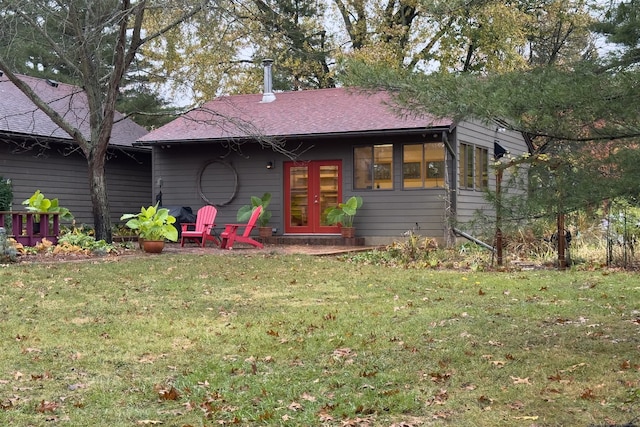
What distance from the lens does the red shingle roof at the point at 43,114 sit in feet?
49.6

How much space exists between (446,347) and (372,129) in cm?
960

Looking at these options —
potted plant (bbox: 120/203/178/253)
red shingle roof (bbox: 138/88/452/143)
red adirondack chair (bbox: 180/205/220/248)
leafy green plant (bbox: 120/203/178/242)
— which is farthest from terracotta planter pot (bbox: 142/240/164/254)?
red shingle roof (bbox: 138/88/452/143)

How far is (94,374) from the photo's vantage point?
436 cm

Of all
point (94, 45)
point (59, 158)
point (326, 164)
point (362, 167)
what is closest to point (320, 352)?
point (94, 45)

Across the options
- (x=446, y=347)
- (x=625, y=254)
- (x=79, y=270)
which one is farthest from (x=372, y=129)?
(x=446, y=347)

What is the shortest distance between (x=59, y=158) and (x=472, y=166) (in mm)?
10211

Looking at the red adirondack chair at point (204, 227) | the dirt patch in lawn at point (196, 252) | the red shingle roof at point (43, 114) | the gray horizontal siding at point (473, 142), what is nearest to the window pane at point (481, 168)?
the gray horizontal siding at point (473, 142)

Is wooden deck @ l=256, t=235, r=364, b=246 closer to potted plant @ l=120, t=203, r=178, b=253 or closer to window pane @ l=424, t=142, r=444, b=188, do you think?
window pane @ l=424, t=142, r=444, b=188

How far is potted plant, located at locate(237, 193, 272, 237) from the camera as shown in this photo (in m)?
15.4

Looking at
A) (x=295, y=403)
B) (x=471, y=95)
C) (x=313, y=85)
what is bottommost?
(x=295, y=403)

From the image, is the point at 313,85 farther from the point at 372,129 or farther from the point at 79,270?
the point at 79,270

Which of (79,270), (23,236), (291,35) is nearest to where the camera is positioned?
(79,270)

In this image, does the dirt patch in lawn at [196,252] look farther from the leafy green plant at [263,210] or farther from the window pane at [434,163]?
the window pane at [434,163]

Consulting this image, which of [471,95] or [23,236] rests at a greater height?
[471,95]
